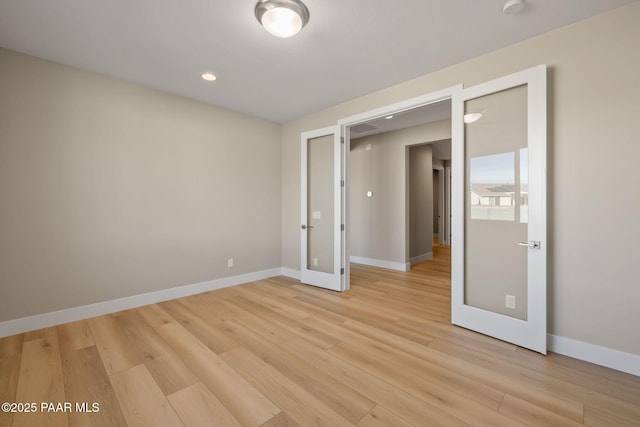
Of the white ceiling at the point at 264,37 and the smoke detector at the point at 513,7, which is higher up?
the white ceiling at the point at 264,37

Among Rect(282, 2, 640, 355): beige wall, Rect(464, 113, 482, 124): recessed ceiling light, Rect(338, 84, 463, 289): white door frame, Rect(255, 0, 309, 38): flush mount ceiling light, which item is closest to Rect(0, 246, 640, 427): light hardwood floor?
Rect(282, 2, 640, 355): beige wall

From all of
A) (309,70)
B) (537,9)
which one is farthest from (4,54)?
(537,9)

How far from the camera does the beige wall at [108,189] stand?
2.60m

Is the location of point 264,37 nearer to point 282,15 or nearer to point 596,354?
point 282,15

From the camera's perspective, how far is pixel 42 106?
2.71 metres

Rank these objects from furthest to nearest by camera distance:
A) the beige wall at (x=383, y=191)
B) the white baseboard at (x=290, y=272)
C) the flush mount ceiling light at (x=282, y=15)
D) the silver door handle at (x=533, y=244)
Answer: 1. the beige wall at (x=383, y=191)
2. the white baseboard at (x=290, y=272)
3. the silver door handle at (x=533, y=244)
4. the flush mount ceiling light at (x=282, y=15)

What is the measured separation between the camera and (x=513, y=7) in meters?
1.99

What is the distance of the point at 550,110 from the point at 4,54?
16.6 feet

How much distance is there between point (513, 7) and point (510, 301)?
7.92 feet

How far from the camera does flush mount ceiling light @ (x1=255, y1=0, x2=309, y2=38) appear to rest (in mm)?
1929

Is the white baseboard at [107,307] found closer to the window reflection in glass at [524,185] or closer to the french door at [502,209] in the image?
the french door at [502,209]

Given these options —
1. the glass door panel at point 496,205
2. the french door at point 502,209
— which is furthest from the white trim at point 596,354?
the glass door panel at point 496,205

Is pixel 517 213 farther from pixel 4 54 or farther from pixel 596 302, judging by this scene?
pixel 4 54

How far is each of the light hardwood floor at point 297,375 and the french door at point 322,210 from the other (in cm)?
112
